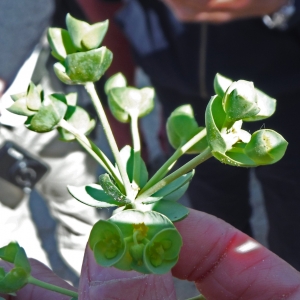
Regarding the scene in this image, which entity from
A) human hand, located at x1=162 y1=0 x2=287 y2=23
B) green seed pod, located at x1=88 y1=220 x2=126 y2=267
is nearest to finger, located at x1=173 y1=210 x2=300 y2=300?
green seed pod, located at x1=88 y1=220 x2=126 y2=267

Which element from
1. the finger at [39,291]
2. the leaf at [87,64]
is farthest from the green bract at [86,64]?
the finger at [39,291]

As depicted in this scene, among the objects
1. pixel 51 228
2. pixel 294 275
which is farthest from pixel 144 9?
pixel 51 228

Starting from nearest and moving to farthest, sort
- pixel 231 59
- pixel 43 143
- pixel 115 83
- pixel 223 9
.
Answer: pixel 115 83 < pixel 223 9 < pixel 231 59 < pixel 43 143

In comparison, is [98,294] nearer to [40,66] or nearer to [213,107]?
[213,107]

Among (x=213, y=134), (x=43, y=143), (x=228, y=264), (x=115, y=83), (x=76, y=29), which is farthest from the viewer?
(x=43, y=143)

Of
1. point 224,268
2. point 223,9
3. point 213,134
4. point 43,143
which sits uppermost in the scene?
point 213,134

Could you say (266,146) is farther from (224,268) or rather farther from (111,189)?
(224,268)

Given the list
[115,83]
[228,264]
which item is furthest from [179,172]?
[228,264]

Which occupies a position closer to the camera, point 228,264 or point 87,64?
point 87,64
